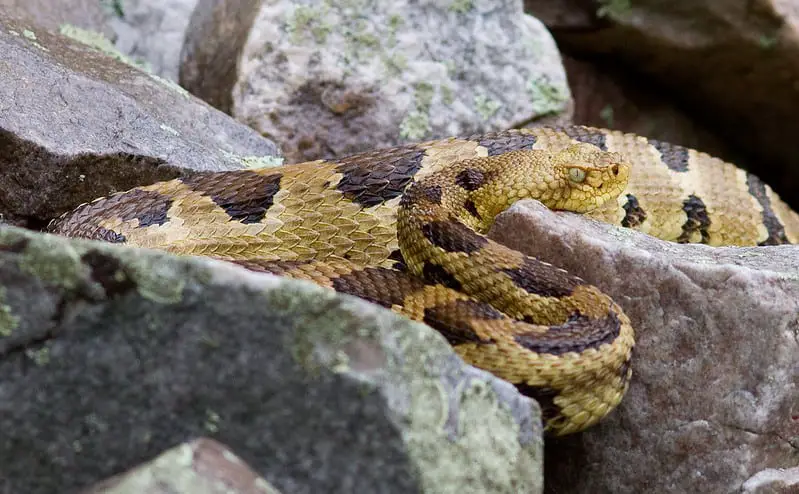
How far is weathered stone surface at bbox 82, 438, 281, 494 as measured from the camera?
2.03 metres

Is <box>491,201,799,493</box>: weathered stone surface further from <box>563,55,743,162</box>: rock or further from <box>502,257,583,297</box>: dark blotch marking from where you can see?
<box>563,55,743,162</box>: rock

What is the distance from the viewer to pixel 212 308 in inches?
85.1

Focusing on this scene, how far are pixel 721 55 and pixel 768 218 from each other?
81.8 inches

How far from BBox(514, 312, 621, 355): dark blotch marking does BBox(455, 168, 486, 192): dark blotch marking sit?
3.66ft

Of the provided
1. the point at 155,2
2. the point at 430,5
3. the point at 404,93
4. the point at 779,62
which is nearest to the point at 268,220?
the point at 404,93

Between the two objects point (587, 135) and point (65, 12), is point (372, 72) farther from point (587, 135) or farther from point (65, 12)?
point (65, 12)

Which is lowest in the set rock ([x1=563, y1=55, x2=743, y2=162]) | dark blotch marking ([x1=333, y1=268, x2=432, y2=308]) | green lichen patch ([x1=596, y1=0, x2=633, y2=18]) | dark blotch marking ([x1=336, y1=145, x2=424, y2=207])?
rock ([x1=563, y1=55, x2=743, y2=162])

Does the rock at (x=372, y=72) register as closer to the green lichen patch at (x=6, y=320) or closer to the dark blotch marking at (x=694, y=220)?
the dark blotch marking at (x=694, y=220)

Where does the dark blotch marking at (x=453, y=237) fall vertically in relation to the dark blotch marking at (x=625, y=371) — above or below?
above

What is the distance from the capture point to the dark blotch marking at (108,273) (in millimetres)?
2168

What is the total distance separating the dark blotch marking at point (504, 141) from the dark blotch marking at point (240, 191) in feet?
3.65

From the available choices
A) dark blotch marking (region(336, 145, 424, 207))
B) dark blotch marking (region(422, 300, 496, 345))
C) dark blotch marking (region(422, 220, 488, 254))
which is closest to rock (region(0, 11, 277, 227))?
dark blotch marking (region(336, 145, 424, 207))

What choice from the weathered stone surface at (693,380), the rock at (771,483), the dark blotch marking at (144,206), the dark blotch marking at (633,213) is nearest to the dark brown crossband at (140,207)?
the dark blotch marking at (144,206)

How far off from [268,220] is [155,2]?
10.4ft
